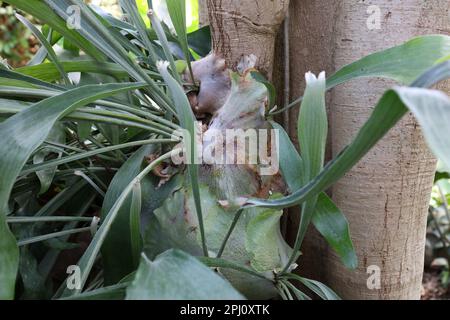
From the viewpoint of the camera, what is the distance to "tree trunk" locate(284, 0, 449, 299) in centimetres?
62

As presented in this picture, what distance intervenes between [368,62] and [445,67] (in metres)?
0.21

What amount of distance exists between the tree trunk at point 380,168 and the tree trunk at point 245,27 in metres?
0.09

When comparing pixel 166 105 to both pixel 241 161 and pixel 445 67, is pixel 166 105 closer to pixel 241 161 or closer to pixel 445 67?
pixel 241 161

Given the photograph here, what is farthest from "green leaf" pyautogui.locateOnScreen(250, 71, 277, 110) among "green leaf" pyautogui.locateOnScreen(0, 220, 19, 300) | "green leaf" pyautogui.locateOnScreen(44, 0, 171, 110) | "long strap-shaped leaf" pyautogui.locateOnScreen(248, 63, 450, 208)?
"green leaf" pyautogui.locateOnScreen(0, 220, 19, 300)

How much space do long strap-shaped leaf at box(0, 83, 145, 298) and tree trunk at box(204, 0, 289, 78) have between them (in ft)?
0.70

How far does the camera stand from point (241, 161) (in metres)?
0.59

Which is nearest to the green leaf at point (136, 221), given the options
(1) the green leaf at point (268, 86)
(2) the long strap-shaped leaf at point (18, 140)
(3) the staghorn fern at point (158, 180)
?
(3) the staghorn fern at point (158, 180)

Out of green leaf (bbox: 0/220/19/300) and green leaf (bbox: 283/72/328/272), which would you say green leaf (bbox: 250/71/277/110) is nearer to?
green leaf (bbox: 283/72/328/272)

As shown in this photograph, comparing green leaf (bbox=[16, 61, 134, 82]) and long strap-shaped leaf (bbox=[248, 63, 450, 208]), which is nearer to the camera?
long strap-shaped leaf (bbox=[248, 63, 450, 208])

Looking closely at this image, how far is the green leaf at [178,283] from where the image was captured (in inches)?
13.8

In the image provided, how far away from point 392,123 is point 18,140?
36 cm

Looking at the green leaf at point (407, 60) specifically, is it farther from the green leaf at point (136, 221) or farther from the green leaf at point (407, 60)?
the green leaf at point (136, 221)

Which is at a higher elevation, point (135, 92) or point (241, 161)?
point (135, 92)
